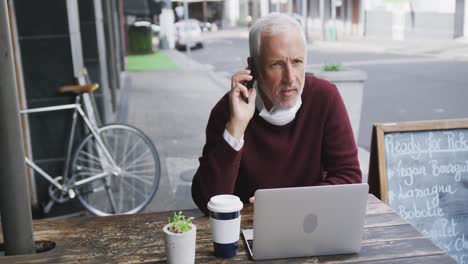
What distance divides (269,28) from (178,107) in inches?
318

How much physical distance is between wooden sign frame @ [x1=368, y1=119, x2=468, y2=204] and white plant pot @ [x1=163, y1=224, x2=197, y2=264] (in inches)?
60.7

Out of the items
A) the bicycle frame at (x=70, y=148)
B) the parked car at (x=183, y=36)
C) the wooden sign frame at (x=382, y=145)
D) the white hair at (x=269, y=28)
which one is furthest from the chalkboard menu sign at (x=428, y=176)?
the parked car at (x=183, y=36)

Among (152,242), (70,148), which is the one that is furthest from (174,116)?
(152,242)

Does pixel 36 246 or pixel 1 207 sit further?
pixel 36 246

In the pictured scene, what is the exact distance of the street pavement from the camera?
18.6 feet

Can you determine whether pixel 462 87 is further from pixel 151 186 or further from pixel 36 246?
pixel 36 246

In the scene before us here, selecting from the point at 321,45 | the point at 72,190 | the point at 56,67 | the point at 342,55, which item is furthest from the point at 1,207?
the point at 321,45

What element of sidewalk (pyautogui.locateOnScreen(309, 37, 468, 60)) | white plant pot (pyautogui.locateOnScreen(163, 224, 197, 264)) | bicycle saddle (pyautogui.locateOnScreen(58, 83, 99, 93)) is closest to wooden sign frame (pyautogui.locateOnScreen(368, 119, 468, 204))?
white plant pot (pyautogui.locateOnScreen(163, 224, 197, 264))

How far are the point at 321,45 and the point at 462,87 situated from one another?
658 inches

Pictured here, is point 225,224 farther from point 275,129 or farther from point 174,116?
point 174,116

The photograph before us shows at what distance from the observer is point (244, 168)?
2.32 meters

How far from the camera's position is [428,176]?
9.71 ft

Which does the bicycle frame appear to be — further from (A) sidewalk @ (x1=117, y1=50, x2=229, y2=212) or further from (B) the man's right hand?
(B) the man's right hand

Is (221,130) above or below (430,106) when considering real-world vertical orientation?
above
